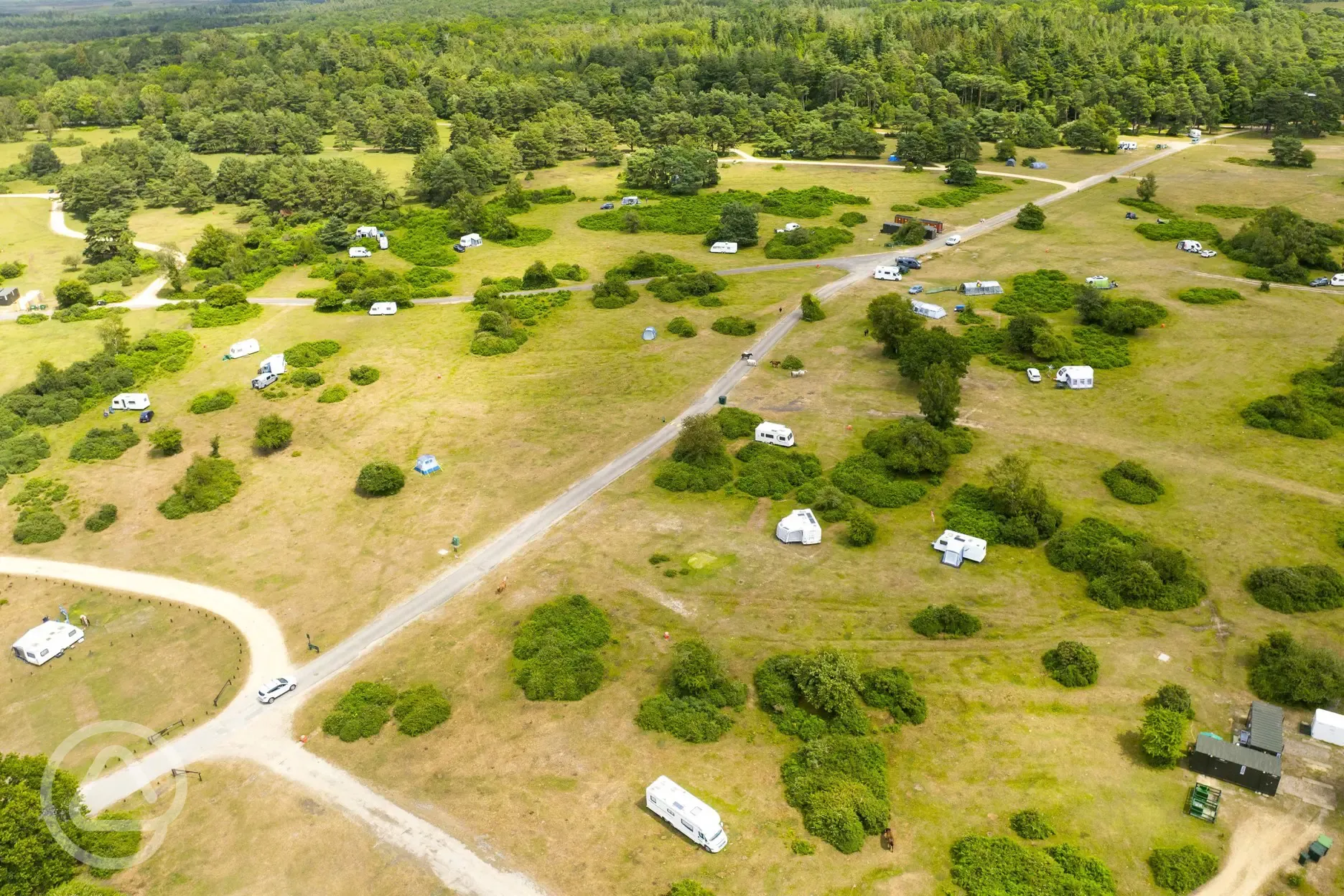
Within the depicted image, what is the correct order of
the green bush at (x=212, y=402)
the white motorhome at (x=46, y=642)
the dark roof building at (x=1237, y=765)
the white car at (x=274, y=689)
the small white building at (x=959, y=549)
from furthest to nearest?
the green bush at (x=212, y=402), the small white building at (x=959, y=549), the white motorhome at (x=46, y=642), the white car at (x=274, y=689), the dark roof building at (x=1237, y=765)

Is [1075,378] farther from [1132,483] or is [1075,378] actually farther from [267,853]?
[267,853]

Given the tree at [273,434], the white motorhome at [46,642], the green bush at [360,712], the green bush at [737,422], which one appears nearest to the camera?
the green bush at [360,712]

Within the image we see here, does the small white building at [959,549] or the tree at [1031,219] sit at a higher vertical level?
the tree at [1031,219]

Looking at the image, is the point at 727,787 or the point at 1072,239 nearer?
the point at 727,787

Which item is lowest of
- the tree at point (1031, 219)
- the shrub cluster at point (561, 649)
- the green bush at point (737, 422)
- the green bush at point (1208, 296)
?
the shrub cluster at point (561, 649)

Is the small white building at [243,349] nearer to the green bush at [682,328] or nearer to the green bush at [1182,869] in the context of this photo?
the green bush at [682,328]

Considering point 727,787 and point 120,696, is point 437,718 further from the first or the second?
point 120,696

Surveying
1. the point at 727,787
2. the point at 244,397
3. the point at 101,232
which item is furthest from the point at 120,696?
the point at 101,232

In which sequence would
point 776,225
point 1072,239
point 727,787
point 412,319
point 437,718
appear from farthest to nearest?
point 776,225
point 1072,239
point 412,319
point 437,718
point 727,787

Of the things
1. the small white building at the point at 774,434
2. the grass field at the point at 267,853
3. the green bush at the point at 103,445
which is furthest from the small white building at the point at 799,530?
the green bush at the point at 103,445
